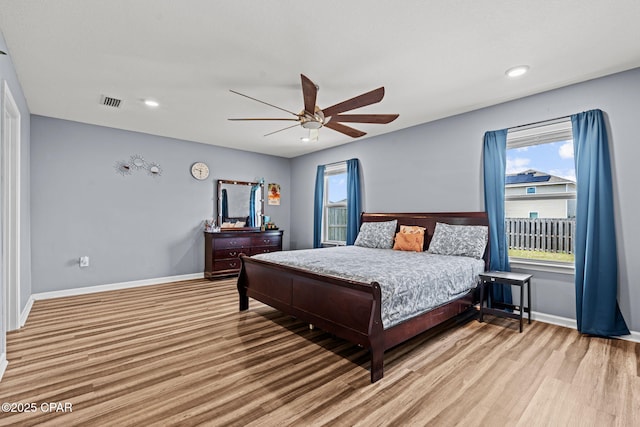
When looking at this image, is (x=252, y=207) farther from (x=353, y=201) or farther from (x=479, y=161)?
(x=479, y=161)

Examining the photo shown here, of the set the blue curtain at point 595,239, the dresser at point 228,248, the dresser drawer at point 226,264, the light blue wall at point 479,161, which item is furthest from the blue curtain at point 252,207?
the blue curtain at point 595,239

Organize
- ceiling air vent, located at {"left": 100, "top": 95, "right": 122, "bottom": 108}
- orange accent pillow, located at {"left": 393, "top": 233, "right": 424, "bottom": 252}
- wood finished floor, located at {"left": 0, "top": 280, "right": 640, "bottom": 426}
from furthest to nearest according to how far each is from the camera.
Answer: orange accent pillow, located at {"left": 393, "top": 233, "right": 424, "bottom": 252}, ceiling air vent, located at {"left": 100, "top": 95, "right": 122, "bottom": 108}, wood finished floor, located at {"left": 0, "top": 280, "right": 640, "bottom": 426}

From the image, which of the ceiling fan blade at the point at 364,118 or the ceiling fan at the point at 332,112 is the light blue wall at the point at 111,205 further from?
the ceiling fan blade at the point at 364,118

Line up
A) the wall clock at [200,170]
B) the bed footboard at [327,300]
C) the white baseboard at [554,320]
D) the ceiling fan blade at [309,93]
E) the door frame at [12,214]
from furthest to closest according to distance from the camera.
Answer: the wall clock at [200,170], the white baseboard at [554,320], the door frame at [12,214], the ceiling fan blade at [309,93], the bed footboard at [327,300]

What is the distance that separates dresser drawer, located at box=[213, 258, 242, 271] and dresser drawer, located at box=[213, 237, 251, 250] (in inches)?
9.8

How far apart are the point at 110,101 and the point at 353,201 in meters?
3.92

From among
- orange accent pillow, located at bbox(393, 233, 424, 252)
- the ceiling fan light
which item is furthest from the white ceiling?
orange accent pillow, located at bbox(393, 233, 424, 252)

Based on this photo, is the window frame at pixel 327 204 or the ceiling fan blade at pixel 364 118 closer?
the ceiling fan blade at pixel 364 118

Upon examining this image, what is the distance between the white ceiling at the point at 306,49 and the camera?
83.8 inches

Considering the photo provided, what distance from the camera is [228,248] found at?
18.9ft

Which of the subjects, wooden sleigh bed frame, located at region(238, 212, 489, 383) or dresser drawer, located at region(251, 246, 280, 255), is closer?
wooden sleigh bed frame, located at region(238, 212, 489, 383)

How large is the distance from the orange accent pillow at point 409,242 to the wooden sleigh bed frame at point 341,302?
0.55m

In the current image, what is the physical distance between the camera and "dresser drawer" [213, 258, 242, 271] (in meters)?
5.62

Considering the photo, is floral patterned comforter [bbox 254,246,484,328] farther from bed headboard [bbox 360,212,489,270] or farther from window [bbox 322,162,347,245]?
window [bbox 322,162,347,245]
